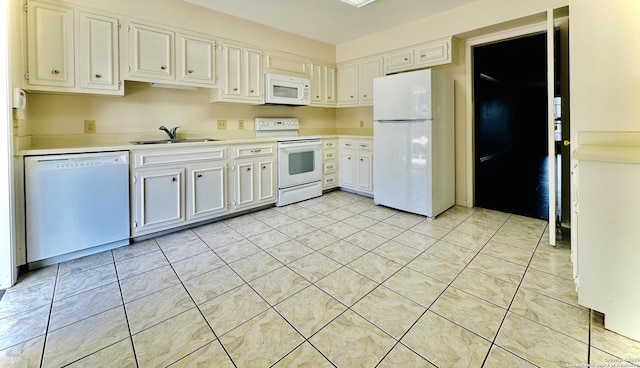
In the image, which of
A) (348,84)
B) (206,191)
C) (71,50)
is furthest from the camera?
(348,84)

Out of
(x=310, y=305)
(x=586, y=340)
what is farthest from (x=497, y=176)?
(x=310, y=305)

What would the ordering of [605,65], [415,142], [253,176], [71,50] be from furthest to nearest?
[253,176] < [415,142] < [71,50] < [605,65]

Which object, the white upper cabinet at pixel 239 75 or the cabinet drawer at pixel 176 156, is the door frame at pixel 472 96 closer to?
the white upper cabinet at pixel 239 75

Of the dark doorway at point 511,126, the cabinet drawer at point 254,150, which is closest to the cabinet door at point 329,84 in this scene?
the cabinet drawer at point 254,150

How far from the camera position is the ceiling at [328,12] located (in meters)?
3.23

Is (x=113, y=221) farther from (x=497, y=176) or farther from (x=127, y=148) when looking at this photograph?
(x=497, y=176)

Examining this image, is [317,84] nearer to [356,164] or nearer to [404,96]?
[356,164]

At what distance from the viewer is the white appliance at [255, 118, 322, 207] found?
3.94 meters

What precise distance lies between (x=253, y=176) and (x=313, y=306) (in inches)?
86.5

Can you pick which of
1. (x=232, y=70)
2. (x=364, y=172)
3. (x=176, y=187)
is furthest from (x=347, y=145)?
(x=176, y=187)

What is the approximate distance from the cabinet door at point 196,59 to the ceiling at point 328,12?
0.41 meters

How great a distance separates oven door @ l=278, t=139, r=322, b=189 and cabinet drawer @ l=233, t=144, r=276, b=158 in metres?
0.14

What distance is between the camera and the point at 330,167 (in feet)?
15.4

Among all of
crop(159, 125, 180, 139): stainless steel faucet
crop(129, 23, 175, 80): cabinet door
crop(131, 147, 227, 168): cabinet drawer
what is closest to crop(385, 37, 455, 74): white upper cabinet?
crop(131, 147, 227, 168): cabinet drawer
